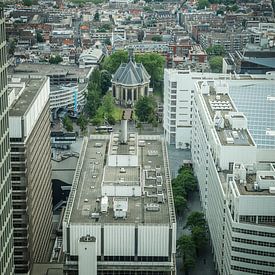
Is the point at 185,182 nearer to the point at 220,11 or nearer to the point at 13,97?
the point at 13,97

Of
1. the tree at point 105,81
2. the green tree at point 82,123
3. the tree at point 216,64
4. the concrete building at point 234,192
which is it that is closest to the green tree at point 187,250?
the concrete building at point 234,192

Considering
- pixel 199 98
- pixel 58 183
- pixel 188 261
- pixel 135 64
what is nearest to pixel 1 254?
pixel 188 261

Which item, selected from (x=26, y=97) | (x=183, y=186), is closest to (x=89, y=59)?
(x=183, y=186)

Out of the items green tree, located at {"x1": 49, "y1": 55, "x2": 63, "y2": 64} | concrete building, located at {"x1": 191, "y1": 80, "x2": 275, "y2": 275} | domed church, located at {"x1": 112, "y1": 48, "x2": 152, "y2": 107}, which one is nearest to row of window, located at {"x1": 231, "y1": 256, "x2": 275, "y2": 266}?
concrete building, located at {"x1": 191, "y1": 80, "x2": 275, "y2": 275}

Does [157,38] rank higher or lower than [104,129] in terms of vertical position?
higher

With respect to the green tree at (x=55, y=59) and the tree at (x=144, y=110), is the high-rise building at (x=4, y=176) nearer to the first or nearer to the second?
the tree at (x=144, y=110)

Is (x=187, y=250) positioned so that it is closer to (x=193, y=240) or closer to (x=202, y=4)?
(x=193, y=240)
